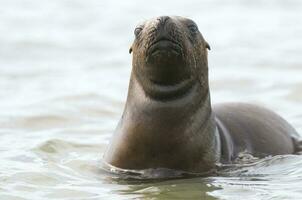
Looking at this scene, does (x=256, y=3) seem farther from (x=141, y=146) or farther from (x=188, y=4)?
(x=141, y=146)

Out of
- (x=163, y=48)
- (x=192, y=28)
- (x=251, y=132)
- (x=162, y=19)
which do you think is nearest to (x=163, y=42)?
(x=163, y=48)

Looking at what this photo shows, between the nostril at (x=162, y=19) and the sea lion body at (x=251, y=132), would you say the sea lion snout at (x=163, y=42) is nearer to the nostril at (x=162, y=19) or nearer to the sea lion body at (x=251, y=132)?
the nostril at (x=162, y=19)

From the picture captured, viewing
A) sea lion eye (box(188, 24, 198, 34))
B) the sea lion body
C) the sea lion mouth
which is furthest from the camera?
the sea lion body

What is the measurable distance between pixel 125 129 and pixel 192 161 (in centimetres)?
67

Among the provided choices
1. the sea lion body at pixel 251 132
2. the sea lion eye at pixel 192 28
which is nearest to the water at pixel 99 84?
the sea lion body at pixel 251 132

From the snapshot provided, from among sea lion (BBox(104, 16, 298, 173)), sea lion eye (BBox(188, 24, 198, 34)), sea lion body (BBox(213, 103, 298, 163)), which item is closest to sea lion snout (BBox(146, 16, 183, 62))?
sea lion (BBox(104, 16, 298, 173))

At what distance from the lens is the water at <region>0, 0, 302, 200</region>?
8.78m

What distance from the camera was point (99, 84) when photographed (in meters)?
15.5

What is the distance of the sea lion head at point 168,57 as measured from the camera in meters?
8.74

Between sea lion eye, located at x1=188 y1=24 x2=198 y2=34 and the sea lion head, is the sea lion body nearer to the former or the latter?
the sea lion head

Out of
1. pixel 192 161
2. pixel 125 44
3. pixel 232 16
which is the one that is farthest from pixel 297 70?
A: pixel 192 161

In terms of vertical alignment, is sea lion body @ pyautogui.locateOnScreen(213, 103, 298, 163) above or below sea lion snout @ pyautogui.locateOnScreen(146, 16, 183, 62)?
below

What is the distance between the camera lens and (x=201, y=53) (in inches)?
365

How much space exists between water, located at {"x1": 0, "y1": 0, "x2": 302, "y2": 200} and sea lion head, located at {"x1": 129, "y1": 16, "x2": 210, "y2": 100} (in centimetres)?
82
